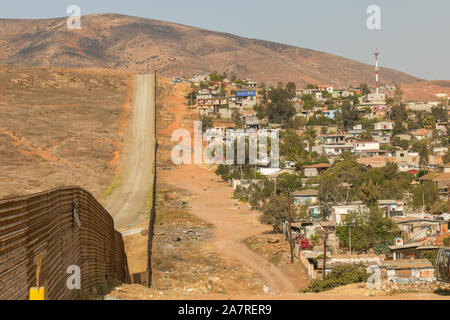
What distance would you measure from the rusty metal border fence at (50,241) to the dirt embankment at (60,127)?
3752cm

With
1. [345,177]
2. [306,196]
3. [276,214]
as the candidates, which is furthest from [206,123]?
[276,214]

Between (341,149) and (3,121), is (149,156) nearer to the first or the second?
(3,121)

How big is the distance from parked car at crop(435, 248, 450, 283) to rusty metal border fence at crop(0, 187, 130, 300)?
26.8 ft

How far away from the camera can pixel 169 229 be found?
48156 mm

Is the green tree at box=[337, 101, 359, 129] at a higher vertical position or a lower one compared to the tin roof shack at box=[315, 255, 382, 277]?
higher

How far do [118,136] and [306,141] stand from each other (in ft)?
118

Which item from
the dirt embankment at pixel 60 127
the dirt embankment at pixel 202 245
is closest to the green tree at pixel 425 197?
the dirt embankment at pixel 202 245

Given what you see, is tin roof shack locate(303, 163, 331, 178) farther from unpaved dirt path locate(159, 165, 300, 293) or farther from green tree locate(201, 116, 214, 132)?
green tree locate(201, 116, 214, 132)

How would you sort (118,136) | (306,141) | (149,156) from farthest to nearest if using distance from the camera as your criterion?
(306,141), (118,136), (149,156)

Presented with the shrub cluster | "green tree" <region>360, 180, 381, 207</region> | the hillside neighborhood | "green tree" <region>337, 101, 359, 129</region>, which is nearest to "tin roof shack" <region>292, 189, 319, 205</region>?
the hillside neighborhood

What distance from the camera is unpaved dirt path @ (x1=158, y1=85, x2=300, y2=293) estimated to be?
36.1 m

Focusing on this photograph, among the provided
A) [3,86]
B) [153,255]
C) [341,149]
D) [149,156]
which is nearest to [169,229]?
[153,255]

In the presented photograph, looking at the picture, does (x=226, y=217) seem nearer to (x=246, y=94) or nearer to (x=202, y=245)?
(x=202, y=245)

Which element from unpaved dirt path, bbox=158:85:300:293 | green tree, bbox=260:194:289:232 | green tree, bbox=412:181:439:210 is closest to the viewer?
unpaved dirt path, bbox=158:85:300:293
